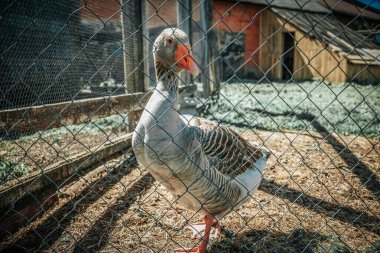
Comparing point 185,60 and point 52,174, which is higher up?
point 185,60

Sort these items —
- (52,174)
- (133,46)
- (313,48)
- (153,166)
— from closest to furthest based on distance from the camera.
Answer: (153,166) → (52,174) → (133,46) → (313,48)

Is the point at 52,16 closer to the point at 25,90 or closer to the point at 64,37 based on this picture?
the point at 64,37

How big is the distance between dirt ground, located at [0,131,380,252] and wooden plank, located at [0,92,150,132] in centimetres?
67

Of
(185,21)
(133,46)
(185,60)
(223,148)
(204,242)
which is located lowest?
(204,242)

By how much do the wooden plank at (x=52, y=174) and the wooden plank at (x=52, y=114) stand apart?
1.42 feet

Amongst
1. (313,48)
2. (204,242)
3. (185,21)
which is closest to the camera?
(204,242)

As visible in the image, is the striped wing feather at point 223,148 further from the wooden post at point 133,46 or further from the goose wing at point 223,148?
the wooden post at point 133,46

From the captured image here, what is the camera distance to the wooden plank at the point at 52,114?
7.63ft

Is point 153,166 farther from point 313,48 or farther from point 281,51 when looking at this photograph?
point 281,51

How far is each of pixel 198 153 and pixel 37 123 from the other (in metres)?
1.61

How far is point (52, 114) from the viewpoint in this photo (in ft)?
9.10

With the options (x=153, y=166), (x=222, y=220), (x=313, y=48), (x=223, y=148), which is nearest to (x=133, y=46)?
(x=223, y=148)

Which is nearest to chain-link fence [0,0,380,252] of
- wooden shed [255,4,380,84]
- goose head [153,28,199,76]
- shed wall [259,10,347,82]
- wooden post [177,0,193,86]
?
goose head [153,28,199,76]

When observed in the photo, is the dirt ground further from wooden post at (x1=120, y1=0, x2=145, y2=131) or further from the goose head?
wooden post at (x1=120, y1=0, x2=145, y2=131)
